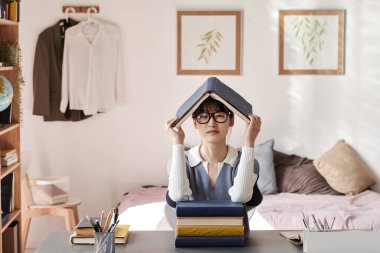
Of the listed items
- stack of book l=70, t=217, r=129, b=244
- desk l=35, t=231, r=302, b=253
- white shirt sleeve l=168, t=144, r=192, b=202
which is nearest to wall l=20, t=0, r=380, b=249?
white shirt sleeve l=168, t=144, r=192, b=202

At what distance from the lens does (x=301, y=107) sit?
5418mm

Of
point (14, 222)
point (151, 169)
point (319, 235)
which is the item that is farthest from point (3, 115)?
point (319, 235)

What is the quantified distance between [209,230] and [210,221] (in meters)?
0.03

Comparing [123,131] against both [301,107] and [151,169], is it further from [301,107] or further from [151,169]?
[301,107]

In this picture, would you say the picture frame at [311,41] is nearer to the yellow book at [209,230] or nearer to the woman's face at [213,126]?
the woman's face at [213,126]

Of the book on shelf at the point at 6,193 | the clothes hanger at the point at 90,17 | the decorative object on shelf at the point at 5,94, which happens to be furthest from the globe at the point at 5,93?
the clothes hanger at the point at 90,17

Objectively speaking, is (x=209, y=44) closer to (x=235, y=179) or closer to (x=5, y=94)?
(x=5, y=94)

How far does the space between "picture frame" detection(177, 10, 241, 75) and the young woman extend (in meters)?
2.74

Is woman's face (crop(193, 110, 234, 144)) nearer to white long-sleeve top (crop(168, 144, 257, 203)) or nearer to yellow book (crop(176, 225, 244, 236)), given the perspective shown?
white long-sleeve top (crop(168, 144, 257, 203))

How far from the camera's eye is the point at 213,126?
259cm

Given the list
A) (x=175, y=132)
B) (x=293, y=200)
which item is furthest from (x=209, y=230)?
(x=293, y=200)

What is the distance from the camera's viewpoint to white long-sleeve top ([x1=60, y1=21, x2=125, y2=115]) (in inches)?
207

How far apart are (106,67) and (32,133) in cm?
77

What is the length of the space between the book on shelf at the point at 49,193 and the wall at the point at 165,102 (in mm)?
497
